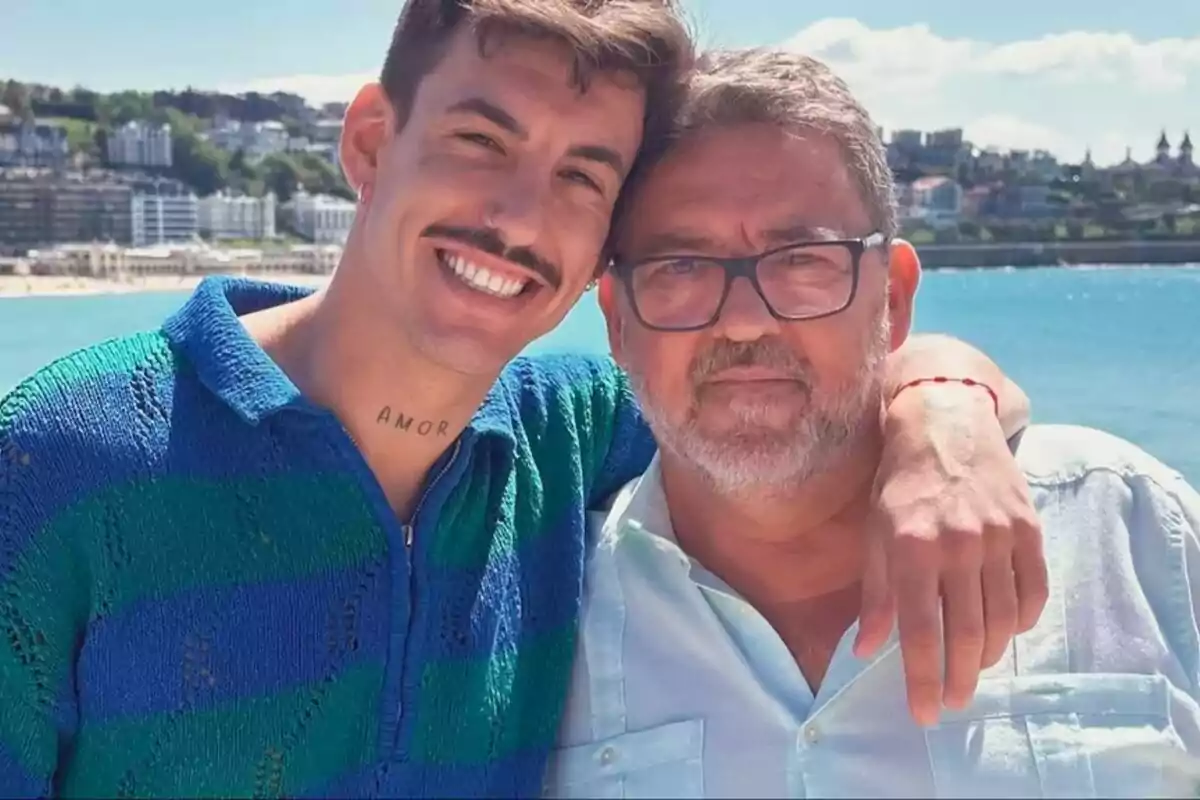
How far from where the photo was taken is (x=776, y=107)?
1595mm

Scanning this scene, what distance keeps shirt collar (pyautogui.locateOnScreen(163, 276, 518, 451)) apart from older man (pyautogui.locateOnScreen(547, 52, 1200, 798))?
206 mm

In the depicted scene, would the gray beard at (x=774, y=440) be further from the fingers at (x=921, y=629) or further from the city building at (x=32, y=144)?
the city building at (x=32, y=144)

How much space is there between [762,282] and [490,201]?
14.0 inches

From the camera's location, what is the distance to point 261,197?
21.8ft

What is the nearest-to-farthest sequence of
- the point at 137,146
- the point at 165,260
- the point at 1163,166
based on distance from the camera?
the point at 137,146 < the point at 1163,166 < the point at 165,260

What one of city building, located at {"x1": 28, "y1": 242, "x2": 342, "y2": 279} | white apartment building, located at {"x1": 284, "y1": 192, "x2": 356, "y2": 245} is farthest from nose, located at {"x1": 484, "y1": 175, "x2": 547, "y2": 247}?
city building, located at {"x1": 28, "y1": 242, "x2": 342, "y2": 279}

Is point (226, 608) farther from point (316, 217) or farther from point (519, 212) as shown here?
point (316, 217)

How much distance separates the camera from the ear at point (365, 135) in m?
1.62

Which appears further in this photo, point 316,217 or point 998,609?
point 316,217

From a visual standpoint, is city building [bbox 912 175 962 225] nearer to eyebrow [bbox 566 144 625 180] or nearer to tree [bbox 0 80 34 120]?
tree [bbox 0 80 34 120]

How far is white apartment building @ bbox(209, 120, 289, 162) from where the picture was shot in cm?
653

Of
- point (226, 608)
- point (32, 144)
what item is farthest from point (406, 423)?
point (32, 144)

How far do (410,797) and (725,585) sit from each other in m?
0.48

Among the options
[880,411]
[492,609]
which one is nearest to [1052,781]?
[880,411]
